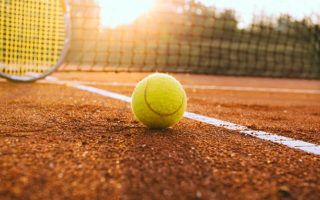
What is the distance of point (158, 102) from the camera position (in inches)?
60.1

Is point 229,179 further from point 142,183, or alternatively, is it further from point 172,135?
point 172,135

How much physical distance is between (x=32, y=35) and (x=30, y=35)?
0.8 inches

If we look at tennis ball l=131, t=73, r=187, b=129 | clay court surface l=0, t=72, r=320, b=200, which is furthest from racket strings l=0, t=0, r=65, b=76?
tennis ball l=131, t=73, r=187, b=129

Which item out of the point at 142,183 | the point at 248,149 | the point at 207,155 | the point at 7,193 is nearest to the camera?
the point at 7,193

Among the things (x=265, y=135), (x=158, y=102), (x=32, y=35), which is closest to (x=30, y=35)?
(x=32, y=35)

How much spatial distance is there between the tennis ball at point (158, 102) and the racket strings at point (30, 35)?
2288 millimetres

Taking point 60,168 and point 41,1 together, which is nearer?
point 60,168

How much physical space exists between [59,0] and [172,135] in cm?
266

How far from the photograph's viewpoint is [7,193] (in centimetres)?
80

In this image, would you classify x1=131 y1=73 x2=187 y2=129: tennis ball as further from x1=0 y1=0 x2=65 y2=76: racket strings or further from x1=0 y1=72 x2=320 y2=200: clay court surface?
x1=0 y1=0 x2=65 y2=76: racket strings

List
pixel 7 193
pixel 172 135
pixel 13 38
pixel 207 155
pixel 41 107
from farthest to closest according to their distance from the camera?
pixel 13 38 → pixel 41 107 → pixel 172 135 → pixel 207 155 → pixel 7 193

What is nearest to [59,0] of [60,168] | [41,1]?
[41,1]

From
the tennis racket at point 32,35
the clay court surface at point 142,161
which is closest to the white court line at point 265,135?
the clay court surface at point 142,161

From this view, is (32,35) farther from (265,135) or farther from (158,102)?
(265,135)
